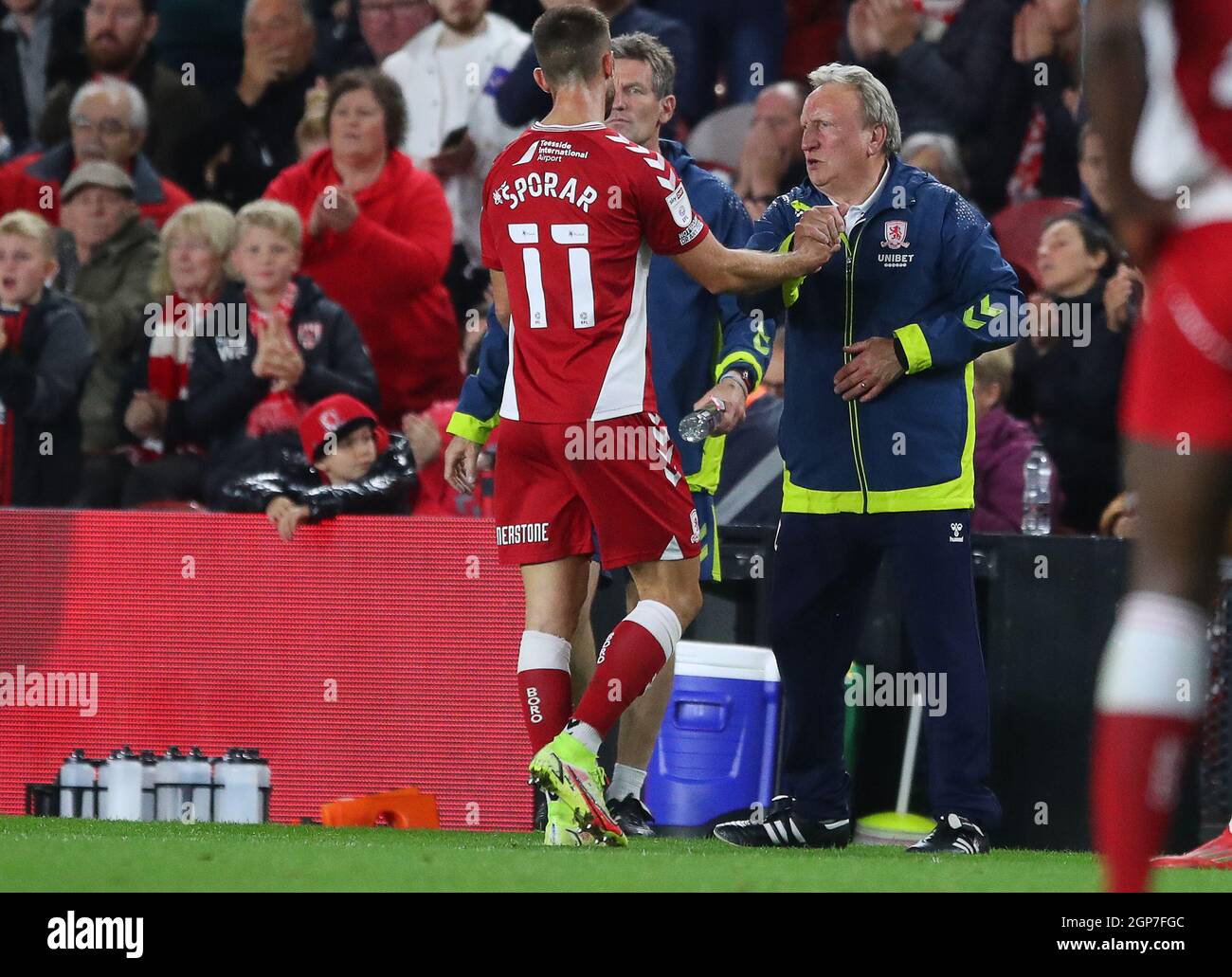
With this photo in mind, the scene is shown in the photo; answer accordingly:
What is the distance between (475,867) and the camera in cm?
470

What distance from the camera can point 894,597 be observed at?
7230mm

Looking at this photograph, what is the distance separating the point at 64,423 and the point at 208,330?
0.93 meters

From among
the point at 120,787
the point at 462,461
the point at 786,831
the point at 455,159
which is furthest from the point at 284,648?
the point at 455,159

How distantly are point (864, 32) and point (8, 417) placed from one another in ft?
15.0

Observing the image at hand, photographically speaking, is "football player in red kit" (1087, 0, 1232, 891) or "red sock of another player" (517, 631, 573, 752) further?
"red sock of another player" (517, 631, 573, 752)

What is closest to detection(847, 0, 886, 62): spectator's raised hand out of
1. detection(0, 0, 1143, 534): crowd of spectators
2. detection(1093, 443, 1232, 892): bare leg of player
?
detection(0, 0, 1143, 534): crowd of spectators

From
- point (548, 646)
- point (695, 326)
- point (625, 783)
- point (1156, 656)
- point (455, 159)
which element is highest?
point (455, 159)

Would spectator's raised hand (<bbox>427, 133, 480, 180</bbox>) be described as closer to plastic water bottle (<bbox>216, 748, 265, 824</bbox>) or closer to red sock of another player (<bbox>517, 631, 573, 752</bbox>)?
plastic water bottle (<bbox>216, 748, 265, 824</bbox>)

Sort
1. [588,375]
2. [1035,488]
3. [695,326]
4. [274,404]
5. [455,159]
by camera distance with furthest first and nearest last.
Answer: [455,159]
[274,404]
[1035,488]
[695,326]
[588,375]

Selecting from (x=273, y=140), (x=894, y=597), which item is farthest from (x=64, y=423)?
(x=894, y=597)

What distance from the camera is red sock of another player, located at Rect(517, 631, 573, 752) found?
18.5 feet

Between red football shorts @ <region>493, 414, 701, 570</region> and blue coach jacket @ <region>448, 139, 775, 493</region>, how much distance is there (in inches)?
34.4

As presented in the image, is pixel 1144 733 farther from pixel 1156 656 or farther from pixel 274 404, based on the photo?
pixel 274 404
